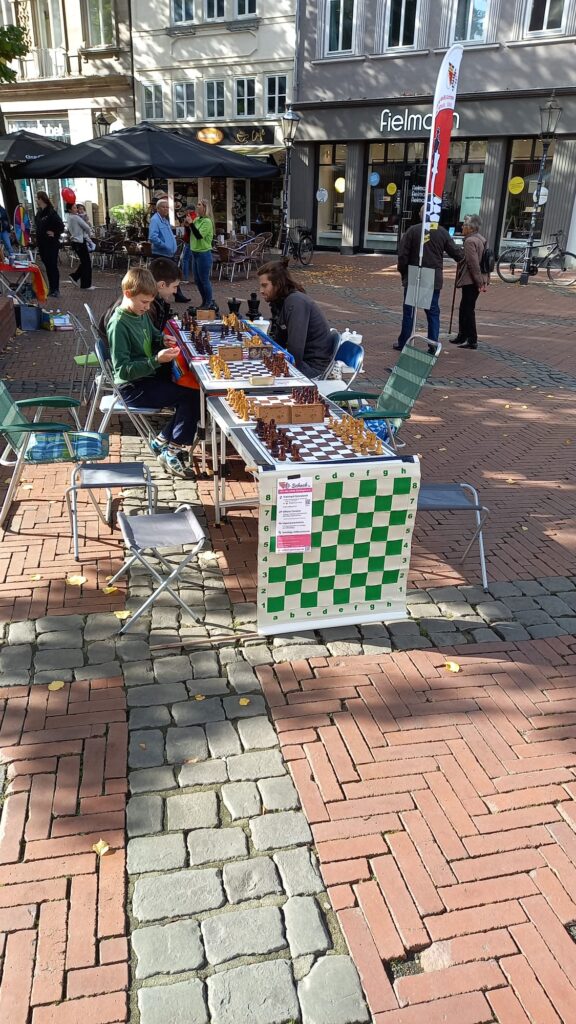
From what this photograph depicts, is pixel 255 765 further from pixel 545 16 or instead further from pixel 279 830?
pixel 545 16

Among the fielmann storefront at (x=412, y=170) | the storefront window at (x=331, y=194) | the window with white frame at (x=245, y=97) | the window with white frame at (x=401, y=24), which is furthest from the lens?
the window with white frame at (x=245, y=97)

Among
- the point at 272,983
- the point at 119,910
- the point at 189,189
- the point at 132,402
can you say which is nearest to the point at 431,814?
the point at 272,983

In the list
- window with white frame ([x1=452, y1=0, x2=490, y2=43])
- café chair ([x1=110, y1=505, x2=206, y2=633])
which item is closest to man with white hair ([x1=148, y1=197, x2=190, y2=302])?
café chair ([x1=110, y1=505, x2=206, y2=633])

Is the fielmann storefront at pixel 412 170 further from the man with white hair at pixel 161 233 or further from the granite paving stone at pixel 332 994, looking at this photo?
the granite paving stone at pixel 332 994

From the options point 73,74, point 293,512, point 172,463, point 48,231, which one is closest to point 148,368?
point 172,463

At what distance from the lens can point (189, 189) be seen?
26.9m

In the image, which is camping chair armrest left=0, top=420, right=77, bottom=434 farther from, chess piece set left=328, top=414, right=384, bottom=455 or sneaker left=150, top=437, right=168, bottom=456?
chess piece set left=328, top=414, right=384, bottom=455

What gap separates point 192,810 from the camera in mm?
2930

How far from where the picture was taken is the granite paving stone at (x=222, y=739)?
127 inches

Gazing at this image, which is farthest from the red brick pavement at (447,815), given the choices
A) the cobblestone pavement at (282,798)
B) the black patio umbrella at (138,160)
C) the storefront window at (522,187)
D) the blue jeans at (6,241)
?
the storefront window at (522,187)

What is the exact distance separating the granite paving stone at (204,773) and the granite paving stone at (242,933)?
0.61 m

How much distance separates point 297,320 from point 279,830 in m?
4.36

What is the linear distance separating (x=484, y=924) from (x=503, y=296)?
15.4 metres

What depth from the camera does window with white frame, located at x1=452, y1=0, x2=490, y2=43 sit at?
66.2 feet
